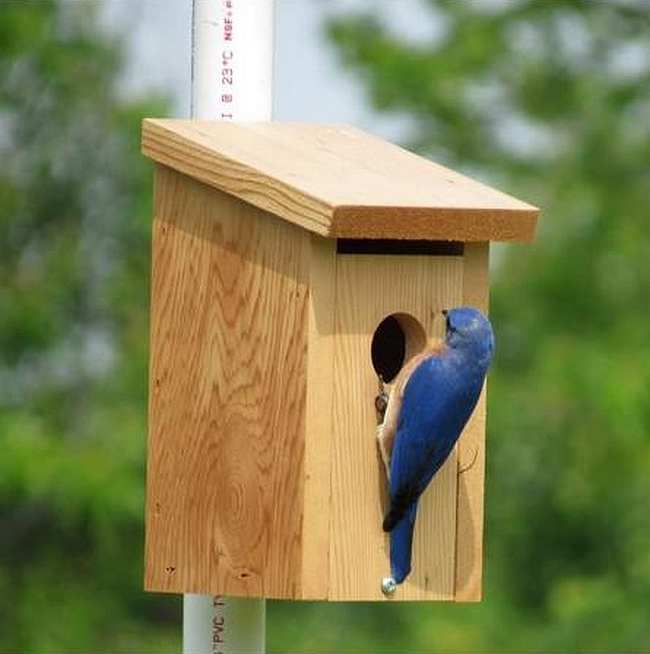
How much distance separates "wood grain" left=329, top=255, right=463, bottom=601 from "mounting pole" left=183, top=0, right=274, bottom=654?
0.27 metres

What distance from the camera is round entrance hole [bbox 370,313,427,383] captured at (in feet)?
13.2

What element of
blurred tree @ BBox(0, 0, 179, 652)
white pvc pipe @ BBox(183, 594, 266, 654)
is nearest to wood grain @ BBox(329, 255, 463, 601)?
white pvc pipe @ BBox(183, 594, 266, 654)

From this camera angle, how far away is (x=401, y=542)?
395cm

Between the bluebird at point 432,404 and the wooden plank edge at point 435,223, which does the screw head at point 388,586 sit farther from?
the wooden plank edge at point 435,223

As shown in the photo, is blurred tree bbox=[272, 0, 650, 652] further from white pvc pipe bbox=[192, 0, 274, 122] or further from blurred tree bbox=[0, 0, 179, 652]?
white pvc pipe bbox=[192, 0, 274, 122]

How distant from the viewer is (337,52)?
13.1 m

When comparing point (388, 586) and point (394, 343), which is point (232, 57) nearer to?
point (394, 343)

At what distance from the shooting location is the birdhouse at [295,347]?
12.7 feet

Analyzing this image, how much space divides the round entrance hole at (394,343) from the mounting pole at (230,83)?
0.41 meters

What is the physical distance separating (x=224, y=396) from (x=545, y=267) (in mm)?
9276

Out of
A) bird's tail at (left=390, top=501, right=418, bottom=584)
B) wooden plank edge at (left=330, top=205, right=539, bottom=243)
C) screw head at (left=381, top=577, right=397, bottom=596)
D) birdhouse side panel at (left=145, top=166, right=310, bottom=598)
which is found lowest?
screw head at (left=381, top=577, right=397, bottom=596)

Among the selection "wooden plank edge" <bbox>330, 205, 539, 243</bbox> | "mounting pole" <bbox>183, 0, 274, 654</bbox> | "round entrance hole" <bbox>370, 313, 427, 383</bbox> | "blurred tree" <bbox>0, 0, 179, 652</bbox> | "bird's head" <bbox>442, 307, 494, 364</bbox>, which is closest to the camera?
"wooden plank edge" <bbox>330, 205, 539, 243</bbox>

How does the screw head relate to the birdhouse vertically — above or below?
below

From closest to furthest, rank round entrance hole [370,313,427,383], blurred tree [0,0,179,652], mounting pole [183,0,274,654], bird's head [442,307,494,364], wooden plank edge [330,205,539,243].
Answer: wooden plank edge [330,205,539,243], bird's head [442,307,494,364], round entrance hole [370,313,427,383], mounting pole [183,0,274,654], blurred tree [0,0,179,652]
